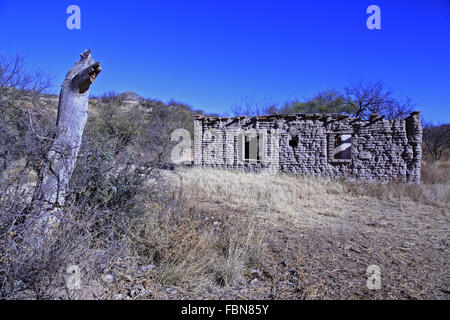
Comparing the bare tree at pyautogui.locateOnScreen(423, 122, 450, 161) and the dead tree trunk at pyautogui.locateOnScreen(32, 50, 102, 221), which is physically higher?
the bare tree at pyautogui.locateOnScreen(423, 122, 450, 161)

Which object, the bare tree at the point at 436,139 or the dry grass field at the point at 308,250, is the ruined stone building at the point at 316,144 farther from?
the bare tree at the point at 436,139

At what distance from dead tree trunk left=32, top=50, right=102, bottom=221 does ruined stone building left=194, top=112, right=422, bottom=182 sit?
9091 mm

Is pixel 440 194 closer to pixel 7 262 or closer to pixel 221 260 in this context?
pixel 221 260

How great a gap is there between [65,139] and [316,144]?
9610 millimetres

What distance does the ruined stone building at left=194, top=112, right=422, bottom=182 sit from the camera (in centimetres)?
921

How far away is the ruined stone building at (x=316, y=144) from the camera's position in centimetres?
921
